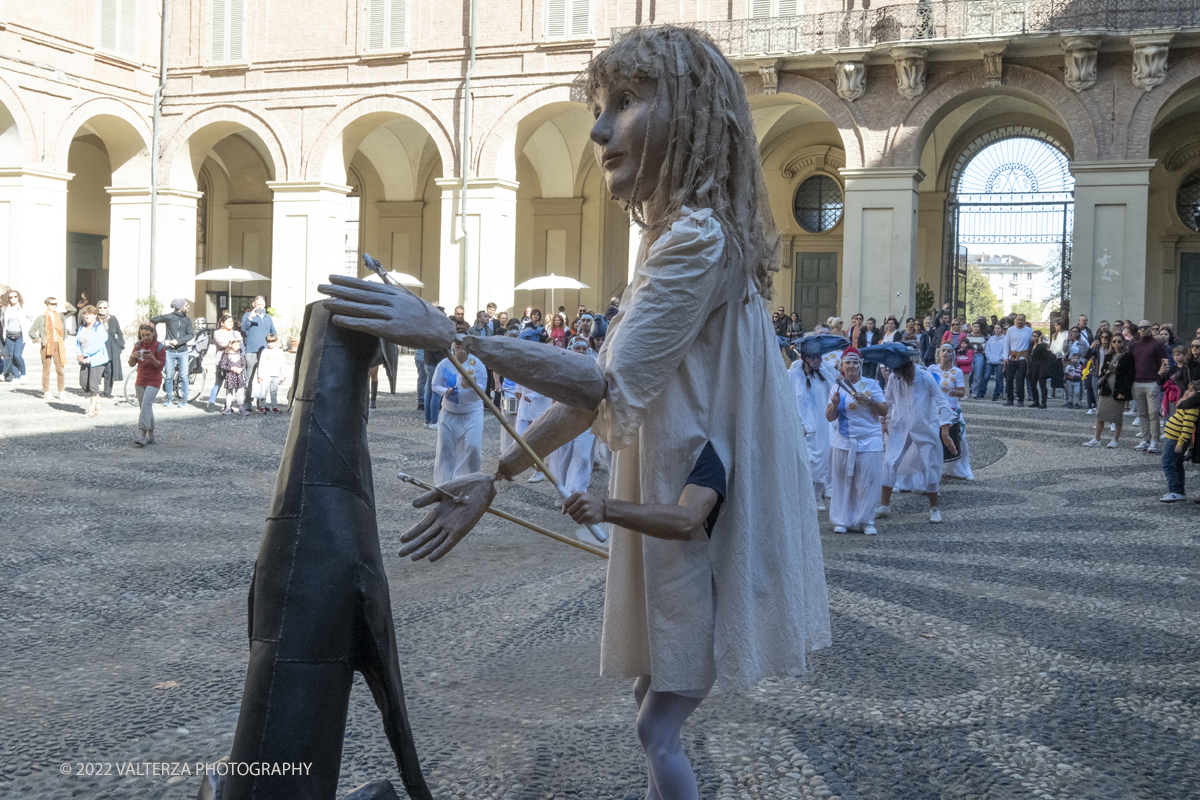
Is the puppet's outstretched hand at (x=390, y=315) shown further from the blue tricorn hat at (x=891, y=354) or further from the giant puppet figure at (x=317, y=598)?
the blue tricorn hat at (x=891, y=354)

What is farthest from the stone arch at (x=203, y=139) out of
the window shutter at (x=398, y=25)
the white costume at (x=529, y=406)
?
the white costume at (x=529, y=406)

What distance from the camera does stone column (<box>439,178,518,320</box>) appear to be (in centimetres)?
2539

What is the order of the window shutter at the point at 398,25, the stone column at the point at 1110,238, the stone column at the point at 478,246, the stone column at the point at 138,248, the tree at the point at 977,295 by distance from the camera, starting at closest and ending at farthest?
the stone column at the point at 1110,238, the stone column at the point at 478,246, the window shutter at the point at 398,25, the stone column at the point at 138,248, the tree at the point at 977,295

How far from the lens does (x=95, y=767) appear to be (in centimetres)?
353

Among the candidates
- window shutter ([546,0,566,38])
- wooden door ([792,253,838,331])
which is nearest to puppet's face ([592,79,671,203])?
window shutter ([546,0,566,38])

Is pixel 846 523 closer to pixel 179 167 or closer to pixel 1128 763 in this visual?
pixel 1128 763

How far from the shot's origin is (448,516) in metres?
2.10

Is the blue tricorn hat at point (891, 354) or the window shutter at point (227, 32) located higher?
the window shutter at point (227, 32)

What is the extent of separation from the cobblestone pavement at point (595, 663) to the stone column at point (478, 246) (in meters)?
16.6

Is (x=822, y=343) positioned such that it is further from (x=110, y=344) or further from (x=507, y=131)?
(x=507, y=131)

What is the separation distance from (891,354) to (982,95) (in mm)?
16047

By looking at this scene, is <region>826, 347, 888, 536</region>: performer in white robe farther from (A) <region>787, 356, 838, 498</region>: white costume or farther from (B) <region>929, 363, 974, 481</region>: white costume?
(B) <region>929, 363, 974, 481</region>: white costume

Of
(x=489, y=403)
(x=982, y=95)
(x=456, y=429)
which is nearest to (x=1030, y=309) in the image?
(x=982, y=95)

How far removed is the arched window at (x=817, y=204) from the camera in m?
30.7
